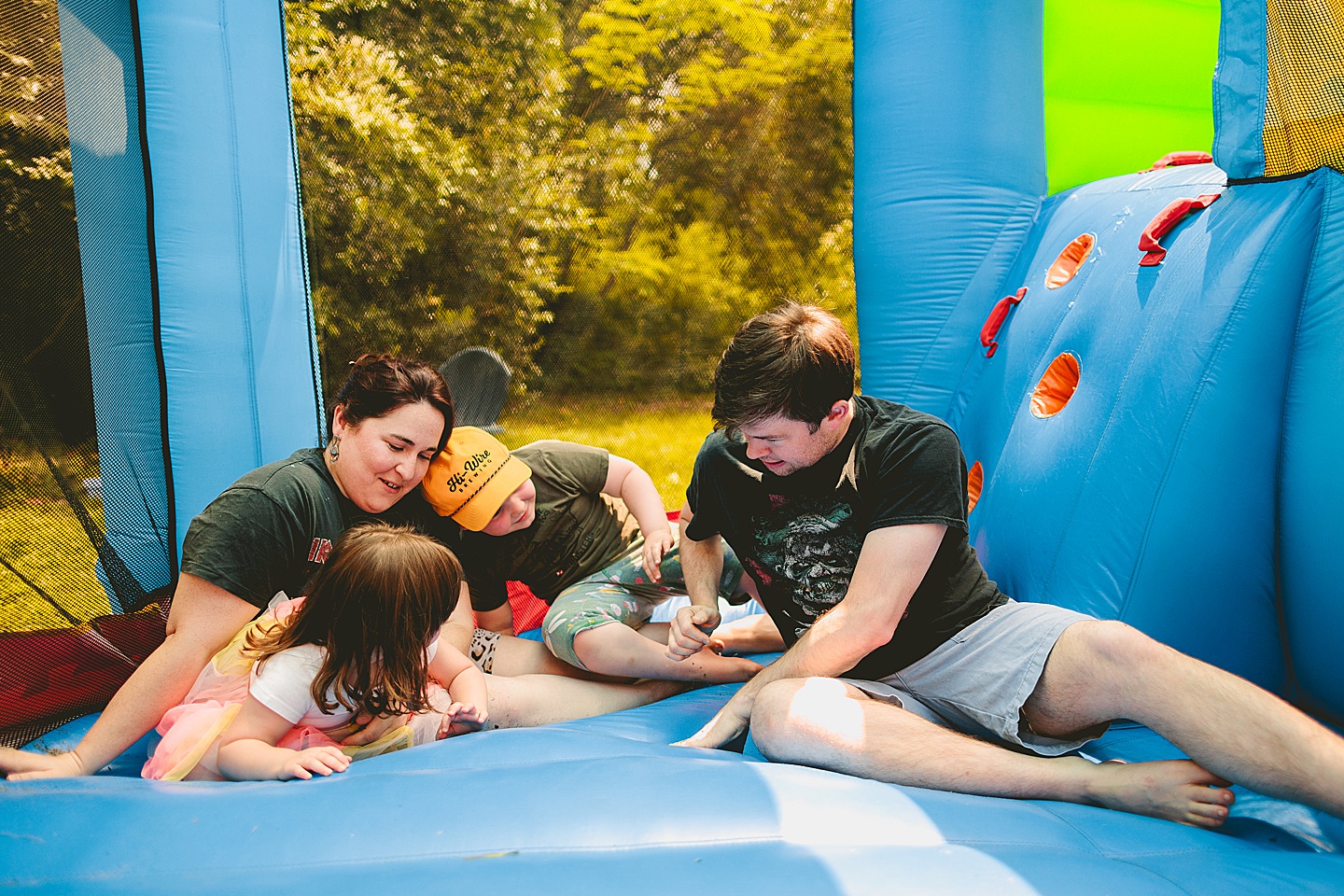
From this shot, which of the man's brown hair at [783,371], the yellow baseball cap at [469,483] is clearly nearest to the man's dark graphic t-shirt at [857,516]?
the man's brown hair at [783,371]

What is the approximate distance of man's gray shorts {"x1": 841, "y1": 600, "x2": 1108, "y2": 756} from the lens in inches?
53.7

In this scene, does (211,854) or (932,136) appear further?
(932,136)

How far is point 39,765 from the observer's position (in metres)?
1.46

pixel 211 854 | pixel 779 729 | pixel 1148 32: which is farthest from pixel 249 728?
pixel 1148 32

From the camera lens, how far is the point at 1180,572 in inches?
59.4

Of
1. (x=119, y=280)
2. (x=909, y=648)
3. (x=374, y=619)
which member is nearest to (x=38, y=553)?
(x=119, y=280)

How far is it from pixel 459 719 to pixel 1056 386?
1.35 m

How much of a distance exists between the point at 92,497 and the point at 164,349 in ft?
1.19

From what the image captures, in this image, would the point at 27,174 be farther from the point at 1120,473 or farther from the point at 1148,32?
the point at 1148,32

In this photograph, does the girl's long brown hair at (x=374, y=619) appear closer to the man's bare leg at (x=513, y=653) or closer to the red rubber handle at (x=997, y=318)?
the man's bare leg at (x=513, y=653)

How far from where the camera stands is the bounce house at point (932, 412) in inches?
39.2

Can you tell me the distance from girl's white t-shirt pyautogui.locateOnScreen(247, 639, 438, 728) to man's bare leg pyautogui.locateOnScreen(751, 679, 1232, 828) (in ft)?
2.25

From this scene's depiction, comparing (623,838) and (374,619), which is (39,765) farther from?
(623,838)

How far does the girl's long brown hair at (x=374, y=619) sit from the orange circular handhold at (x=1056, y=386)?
1.24 metres
